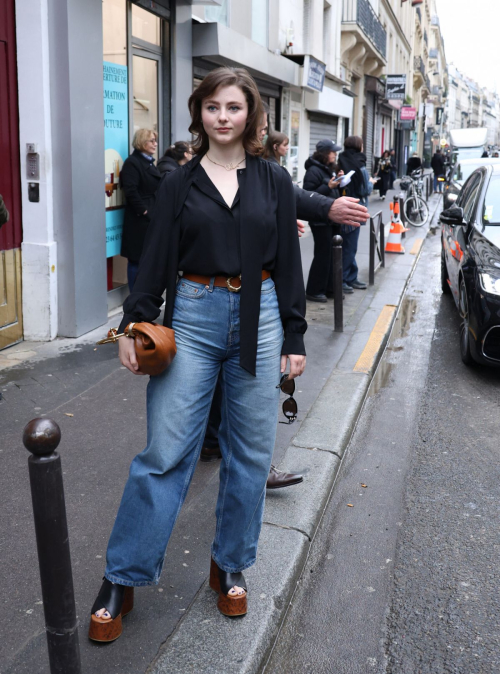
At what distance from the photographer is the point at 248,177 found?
8.47ft

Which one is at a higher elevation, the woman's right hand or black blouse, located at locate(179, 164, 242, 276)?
black blouse, located at locate(179, 164, 242, 276)

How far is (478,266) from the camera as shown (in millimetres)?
6316

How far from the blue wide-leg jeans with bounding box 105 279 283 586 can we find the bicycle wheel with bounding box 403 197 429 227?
16243 mm

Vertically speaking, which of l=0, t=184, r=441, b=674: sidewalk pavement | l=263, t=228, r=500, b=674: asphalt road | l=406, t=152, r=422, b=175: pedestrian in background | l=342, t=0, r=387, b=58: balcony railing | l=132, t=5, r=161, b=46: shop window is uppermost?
l=342, t=0, r=387, b=58: balcony railing

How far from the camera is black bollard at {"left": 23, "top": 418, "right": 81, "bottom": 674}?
192 cm

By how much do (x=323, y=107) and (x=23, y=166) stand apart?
13.4 meters

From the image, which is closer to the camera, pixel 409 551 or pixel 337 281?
pixel 409 551

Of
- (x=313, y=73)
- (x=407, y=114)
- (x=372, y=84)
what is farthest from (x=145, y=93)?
(x=407, y=114)

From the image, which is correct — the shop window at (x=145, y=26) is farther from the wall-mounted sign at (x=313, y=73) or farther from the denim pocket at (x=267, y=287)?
the wall-mounted sign at (x=313, y=73)

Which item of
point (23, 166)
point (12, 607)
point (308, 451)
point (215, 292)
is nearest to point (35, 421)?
point (215, 292)

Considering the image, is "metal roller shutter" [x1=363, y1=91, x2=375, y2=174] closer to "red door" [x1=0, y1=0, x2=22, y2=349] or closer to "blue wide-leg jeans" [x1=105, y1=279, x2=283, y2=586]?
"red door" [x1=0, y1=0, x2=22, y2=349]

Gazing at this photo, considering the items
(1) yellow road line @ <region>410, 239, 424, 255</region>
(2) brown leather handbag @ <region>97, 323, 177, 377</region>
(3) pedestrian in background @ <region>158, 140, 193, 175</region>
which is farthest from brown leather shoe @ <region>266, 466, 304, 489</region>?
(1) yellow road line @ <region>410, 239, 424, 255</region>

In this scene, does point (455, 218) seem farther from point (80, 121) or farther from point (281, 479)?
point (281, 479)

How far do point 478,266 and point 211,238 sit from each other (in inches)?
171
